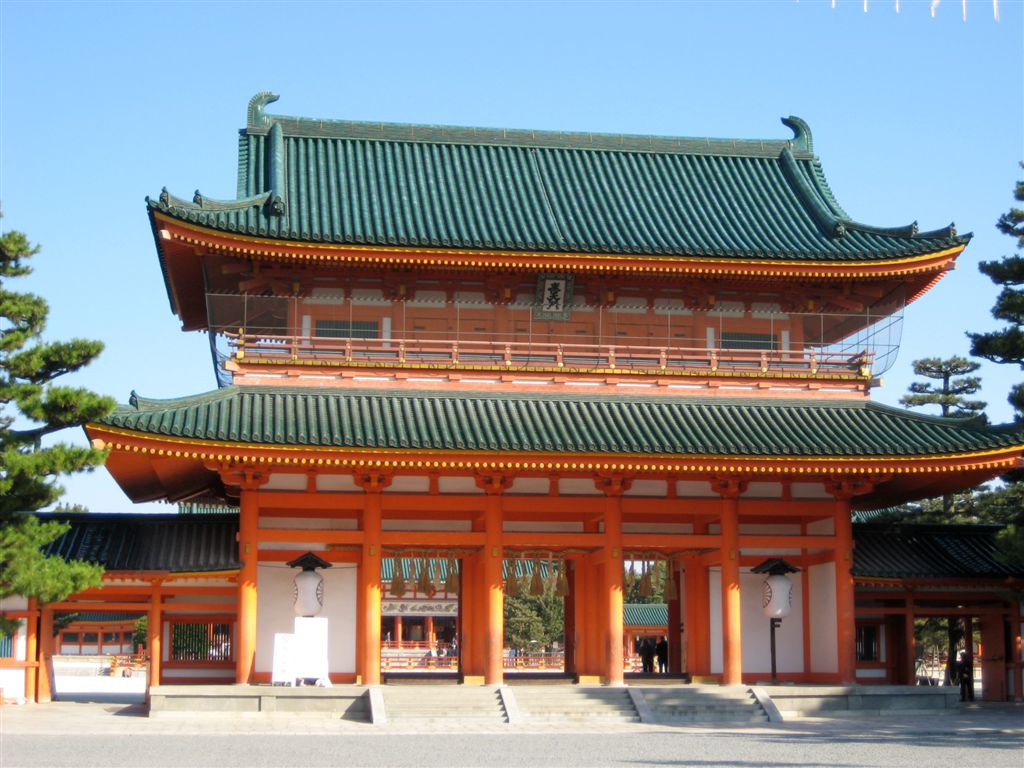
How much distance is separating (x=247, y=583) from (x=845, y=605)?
42.3ft

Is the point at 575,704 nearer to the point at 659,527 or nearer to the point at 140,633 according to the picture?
the point at 659,527

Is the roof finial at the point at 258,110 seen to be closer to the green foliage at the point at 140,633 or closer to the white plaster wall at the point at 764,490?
the white plaster wall at the point at 764,490

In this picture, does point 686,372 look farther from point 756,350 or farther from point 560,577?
point 560,577

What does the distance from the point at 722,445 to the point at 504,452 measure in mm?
4748

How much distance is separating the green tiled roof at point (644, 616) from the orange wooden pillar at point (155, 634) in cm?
3242

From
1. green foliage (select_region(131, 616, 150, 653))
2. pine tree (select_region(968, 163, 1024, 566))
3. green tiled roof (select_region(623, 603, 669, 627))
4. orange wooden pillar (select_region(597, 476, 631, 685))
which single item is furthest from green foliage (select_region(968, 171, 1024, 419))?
green foliage (select_region(131, 616, 150, 653))

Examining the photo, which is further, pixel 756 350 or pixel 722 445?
pixel 756 350

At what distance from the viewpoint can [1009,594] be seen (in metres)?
30.5

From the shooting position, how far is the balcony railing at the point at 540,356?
104 ft

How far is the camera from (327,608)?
3058cm

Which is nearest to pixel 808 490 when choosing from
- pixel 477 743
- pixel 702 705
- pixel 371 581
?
pixel 702 705

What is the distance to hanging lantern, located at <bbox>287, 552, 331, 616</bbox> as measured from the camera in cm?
2955

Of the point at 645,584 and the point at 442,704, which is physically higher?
the point at 645,584

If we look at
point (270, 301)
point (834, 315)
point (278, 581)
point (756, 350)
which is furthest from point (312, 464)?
point (834, 315)
